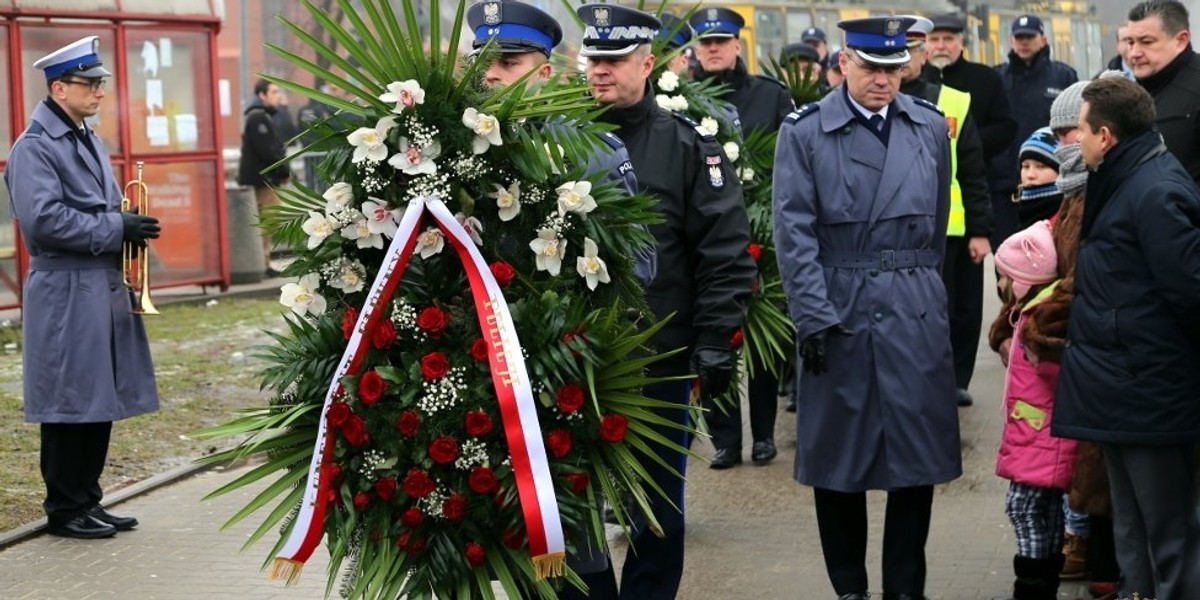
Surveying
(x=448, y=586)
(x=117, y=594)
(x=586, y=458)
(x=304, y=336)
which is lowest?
(x=117, y=594)

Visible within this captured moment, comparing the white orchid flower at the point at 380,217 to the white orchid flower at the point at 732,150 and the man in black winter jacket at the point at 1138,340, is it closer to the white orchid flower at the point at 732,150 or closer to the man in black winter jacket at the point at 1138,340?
the man in black winter jacket at the point at 1138,340

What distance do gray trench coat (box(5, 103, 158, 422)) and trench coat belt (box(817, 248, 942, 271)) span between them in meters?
3.16

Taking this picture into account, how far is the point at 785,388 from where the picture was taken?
37.8ft

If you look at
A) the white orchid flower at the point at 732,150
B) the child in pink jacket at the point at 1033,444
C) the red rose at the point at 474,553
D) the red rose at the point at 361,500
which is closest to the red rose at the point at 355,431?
the red rose at the point at 361,500

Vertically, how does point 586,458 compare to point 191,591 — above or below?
above

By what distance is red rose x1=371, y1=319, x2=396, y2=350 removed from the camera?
481 cm

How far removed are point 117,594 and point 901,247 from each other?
3113mm

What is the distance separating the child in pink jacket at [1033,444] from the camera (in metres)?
6.43

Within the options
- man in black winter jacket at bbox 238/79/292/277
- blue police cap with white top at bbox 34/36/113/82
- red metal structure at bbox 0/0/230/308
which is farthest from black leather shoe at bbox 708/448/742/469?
man in black winter jacket at bbox 238/79/292/277

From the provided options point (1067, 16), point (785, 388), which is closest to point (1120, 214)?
point (785, 388)

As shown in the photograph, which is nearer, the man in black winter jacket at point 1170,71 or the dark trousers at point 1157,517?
the dark trousers at point 1157,517

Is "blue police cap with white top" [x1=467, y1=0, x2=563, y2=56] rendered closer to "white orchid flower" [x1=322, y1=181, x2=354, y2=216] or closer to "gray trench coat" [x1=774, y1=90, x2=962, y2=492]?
"white orchid flower" [x1=322, y1=181, x2=354, y2=216]

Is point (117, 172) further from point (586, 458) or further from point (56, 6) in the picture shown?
point (586, 458)

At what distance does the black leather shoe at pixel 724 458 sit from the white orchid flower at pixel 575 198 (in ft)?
14.6
